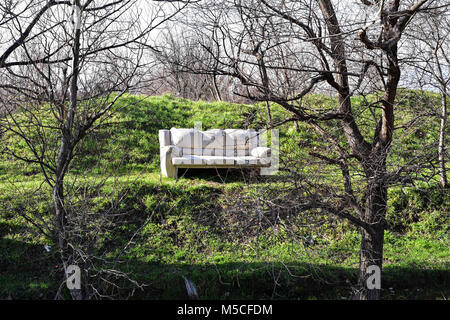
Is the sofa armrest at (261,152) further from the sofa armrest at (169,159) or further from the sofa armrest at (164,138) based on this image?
the sofa armrest at (164,138)

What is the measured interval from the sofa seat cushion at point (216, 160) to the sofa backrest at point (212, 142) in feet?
1.65

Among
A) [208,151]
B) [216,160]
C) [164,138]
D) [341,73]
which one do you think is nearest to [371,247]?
[341,73]

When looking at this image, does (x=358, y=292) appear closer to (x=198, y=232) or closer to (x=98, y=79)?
(x=198, y=232)

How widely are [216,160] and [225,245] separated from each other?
1.97 metres

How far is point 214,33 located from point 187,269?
3200 millimetres

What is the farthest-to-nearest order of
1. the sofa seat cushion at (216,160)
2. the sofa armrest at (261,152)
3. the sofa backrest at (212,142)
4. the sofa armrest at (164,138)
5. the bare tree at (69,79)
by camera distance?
1. the sofa backrest at (212,142)
2. the sofa armrest at (164,138)
3. the sofa armrest at (261,152)
4. the sofa seat cushion at (216,160)
5. the bare tree at (69,79)

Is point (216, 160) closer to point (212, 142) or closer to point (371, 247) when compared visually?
point (212, 142)

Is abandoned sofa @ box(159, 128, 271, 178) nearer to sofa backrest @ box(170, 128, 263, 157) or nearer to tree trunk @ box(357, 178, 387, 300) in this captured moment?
sofa backrest @ box(170, 128, 263, 157)

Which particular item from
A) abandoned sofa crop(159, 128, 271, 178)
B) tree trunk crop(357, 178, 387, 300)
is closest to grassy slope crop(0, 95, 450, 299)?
abandoned sofa crop(159, 128, 271, 178)

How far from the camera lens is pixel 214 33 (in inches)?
187

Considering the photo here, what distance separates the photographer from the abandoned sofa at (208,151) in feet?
24.6

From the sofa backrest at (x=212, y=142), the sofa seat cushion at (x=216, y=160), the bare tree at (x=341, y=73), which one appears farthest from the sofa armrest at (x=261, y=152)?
the bare tree at (x=341, y=73)

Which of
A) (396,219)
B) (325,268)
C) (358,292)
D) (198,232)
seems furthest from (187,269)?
(396,219)

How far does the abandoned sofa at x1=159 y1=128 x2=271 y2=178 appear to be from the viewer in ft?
24.6
